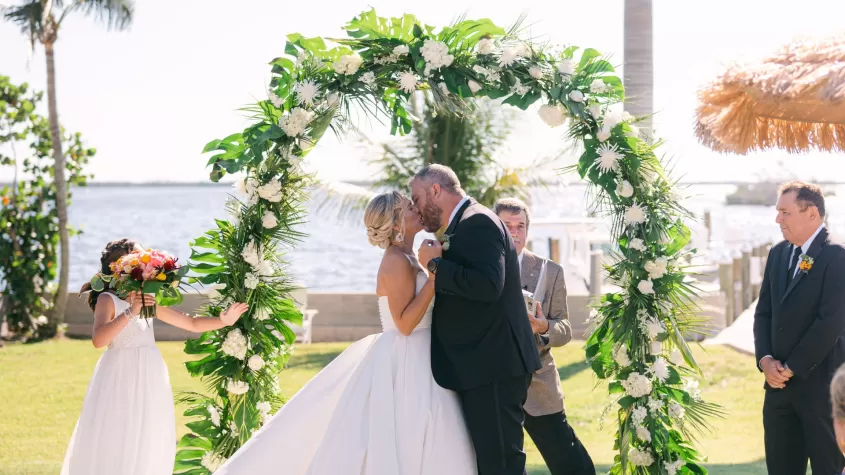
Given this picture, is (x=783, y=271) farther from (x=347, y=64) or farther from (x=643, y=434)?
(x=347, y=64)

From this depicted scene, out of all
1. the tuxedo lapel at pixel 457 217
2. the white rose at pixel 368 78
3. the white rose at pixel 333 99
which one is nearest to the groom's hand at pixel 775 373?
the tuxedo lapel at pixel 457 217

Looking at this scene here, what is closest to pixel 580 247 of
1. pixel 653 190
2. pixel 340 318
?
pixel 340 318

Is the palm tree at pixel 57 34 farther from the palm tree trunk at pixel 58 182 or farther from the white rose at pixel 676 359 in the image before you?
the white rose at pixel 676 359

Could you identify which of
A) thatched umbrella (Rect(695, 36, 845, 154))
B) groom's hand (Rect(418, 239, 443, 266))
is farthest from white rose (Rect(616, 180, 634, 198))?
groom's hand (Rect(418, 239, 443, 266))

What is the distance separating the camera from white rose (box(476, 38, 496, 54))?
6.09 m

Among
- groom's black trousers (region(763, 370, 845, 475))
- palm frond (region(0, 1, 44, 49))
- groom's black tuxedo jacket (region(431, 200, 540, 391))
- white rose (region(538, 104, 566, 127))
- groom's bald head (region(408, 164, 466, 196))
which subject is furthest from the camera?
palm frond (region(0, 1, 44, 49))

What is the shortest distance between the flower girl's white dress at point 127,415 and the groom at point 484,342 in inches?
80.0

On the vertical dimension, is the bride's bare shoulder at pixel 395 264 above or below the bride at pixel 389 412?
above

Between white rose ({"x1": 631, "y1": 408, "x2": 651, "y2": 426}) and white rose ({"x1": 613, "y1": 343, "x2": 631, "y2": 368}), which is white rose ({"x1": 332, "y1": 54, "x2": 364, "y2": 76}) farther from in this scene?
white rose ({"x1": 631, "y1": 408, "x2": 651, "y2": 426})

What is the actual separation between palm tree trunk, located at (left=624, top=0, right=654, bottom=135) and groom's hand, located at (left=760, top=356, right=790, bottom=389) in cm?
400

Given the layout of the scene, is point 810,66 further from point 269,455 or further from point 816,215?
point 269,455

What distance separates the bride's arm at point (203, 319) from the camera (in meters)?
6.01

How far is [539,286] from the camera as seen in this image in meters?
5.96

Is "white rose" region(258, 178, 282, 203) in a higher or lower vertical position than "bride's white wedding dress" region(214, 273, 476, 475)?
higher
